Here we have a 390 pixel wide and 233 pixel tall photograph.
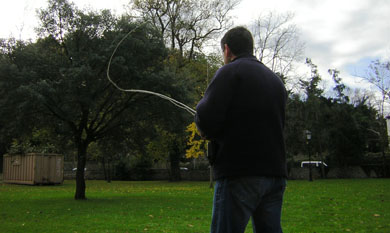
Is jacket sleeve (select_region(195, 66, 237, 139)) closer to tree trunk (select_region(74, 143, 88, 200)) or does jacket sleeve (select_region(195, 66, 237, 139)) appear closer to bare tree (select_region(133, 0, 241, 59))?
tree trunk (select_region(74, 143, 88, 200))

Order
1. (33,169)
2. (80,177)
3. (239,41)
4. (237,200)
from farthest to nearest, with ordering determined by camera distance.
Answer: (33,169) → (80,177) → (239,41) → (237,200)

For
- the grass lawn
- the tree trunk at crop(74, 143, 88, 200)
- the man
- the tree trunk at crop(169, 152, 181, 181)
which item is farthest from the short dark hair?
the tree trunk at crop(169, 152, 181, 181)

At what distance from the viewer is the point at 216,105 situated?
98.3 inches

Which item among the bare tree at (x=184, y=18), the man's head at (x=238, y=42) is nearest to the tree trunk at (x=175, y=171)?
the bare tree at (x=184, y=18)

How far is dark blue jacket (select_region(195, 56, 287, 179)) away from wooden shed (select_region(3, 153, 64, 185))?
92.5 ft

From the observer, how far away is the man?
247cm

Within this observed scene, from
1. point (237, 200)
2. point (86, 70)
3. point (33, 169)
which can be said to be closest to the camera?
point (237, 200)

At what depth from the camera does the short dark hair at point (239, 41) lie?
111 inches

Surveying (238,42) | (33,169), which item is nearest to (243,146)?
(238,42)

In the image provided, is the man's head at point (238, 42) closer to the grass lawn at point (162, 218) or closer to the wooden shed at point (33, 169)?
the grass lawn at point (162, 218)

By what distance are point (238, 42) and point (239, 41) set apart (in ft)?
0.03

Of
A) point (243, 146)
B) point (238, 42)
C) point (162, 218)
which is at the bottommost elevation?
point (162, 218)

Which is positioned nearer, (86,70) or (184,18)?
(86,70)

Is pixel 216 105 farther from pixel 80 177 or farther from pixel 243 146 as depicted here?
pixel 80 177
